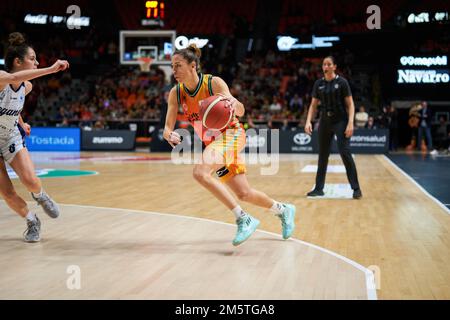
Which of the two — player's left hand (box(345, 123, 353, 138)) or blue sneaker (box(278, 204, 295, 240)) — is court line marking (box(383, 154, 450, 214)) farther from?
blue sneaker (box(278, 204, 295, 240))

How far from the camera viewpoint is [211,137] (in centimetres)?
531

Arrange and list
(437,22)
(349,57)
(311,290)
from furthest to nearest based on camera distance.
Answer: (349,57), (437,22), (311,290)

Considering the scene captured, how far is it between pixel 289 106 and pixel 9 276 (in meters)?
22.2

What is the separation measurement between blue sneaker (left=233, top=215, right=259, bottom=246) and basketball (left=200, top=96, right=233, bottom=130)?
35.4 inches

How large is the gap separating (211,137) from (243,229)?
0.84 m

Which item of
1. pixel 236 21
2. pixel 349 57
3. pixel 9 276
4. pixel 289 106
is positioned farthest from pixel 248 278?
pixel 236 21

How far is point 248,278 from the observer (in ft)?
13.8

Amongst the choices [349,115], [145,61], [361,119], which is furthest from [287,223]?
[145,61]

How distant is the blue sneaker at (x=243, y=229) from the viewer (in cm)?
521

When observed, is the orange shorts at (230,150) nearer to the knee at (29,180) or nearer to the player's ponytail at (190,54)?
the player's ponytail at (190,54)

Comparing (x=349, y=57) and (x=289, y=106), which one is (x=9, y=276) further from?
(x=349, y=57)

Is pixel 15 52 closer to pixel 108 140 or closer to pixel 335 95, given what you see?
pixel 335 95

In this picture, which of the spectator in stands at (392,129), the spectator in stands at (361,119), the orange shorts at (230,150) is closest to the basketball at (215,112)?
the orange shorts at (230,150)

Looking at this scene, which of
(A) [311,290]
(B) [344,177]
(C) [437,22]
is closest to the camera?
(A) [311,290]
